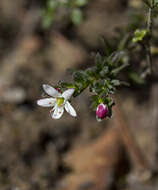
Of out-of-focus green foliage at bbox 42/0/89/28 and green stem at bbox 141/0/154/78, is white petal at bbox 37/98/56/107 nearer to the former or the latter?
green stem at bbox 141/0/154/78

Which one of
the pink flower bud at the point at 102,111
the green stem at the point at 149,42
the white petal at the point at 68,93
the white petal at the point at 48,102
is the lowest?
the pink flower bud at the point at 102,111

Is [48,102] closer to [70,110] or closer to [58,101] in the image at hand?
[58,101]

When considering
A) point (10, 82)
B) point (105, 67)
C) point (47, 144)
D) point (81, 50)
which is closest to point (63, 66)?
point (81, 50)

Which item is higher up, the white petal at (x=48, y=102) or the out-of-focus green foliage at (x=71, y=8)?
the out-of-focus green foliage at (x=71, y=8)

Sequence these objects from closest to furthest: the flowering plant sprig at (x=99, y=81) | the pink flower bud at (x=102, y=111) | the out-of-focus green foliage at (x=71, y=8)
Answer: the pink flower bud at (x=102, y=111)
the flowering plant sprig at (x=99, y=81)
the out-of-focus green foliage at (x=71, y=8)

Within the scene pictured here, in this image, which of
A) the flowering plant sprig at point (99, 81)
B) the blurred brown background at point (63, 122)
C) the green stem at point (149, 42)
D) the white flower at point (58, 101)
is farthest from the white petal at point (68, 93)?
the blurred brown background at point (63, 122)

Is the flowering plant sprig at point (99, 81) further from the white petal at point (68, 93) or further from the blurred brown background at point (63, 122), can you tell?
the blurred brown background at point (63, 122)
